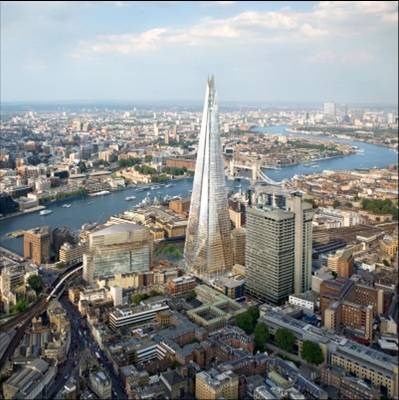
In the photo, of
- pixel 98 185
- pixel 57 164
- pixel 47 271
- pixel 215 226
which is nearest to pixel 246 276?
pixel 215 226

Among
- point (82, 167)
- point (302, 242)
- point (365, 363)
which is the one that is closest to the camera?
point (365, 363)

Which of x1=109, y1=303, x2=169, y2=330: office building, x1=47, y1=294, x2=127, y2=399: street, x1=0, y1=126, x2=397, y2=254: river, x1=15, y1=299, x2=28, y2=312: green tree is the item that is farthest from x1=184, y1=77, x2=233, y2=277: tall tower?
x1=0, y1=126, x2=397, y2=254: river

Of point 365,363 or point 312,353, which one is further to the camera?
point 312,353

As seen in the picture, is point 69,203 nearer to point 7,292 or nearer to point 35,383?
point 7,292

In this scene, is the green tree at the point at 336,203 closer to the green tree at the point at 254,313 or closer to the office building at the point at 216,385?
the green tree at the point at 254,313

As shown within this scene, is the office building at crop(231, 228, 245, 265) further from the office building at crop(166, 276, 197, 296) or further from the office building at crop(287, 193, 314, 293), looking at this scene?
the office building at crop(287, 193, 314, 293)

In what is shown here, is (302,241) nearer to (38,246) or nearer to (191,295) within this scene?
(191,295)

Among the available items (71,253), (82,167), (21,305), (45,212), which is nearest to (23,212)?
(45,212)
